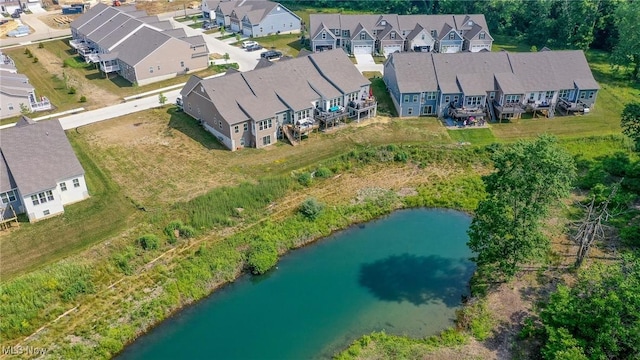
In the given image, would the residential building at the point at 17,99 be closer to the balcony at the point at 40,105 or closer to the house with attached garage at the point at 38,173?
the balcony at the point at 40,105

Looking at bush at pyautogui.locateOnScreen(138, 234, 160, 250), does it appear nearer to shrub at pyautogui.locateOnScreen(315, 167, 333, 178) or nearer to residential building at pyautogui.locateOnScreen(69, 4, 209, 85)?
shrub at pyautogui.locateOnScreen(315, 167, 333, 178)

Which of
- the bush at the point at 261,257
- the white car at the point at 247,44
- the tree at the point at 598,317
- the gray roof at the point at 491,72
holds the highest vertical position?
the gray roof at the point at 491,72

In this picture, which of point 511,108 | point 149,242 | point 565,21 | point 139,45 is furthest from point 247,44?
point 149,242

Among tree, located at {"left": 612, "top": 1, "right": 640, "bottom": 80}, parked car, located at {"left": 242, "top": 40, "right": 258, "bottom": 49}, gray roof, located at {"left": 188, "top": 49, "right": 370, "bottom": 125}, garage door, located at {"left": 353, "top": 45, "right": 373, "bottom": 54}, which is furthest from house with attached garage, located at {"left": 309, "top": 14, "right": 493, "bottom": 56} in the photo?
gray roof, located at {"left": 188, "top": 49, "right": 370, "bottom": 125}

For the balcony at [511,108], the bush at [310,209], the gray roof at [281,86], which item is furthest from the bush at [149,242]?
the balcony at [511,108]

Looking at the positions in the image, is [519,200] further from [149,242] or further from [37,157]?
[37,157]

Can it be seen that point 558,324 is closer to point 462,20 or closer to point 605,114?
point 605,114
